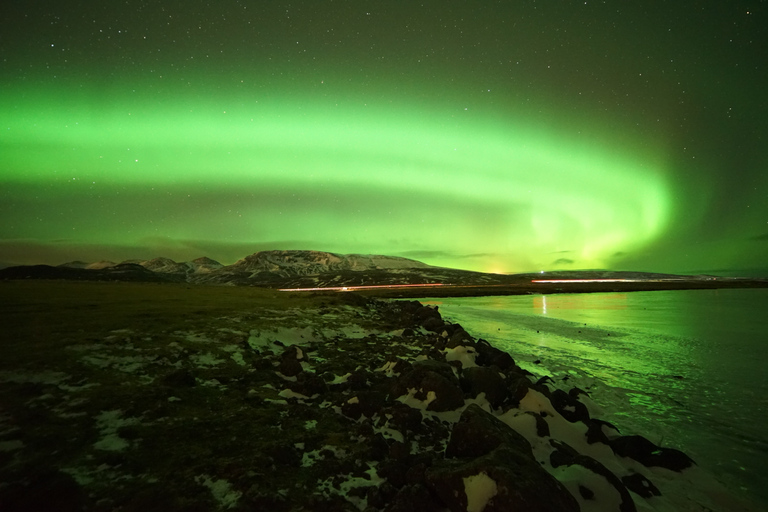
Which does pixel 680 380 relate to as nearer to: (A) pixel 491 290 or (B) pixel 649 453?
(B) pixel 649 453

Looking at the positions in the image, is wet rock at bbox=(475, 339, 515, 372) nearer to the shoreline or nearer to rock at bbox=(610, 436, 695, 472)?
rock at bbox=(610, 436, 695, 472)

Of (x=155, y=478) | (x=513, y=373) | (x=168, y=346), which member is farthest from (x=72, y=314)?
(x=513, y=373)

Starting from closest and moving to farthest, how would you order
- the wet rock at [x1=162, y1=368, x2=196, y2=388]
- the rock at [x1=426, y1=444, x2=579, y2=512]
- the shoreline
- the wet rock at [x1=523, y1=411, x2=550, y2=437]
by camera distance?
the rock at [x1=426, y1=444, x2=579, y2=512]
the wet rock at [x1=523, y1=411, x2=550, y2=437]
the wet rock at [x1=162, y1=368, x2=196, y2=388]
the shoreline

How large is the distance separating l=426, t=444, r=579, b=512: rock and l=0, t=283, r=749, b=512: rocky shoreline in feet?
0.06

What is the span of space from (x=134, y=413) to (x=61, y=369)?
3383mm

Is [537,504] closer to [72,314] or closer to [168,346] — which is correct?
[168,346]

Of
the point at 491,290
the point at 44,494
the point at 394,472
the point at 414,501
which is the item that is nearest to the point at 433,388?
the point at 394,472

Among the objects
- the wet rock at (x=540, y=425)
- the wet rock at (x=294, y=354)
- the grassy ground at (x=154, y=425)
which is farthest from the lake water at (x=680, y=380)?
the wet rock at (x=294, y=354)

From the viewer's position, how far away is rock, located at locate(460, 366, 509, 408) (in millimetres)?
9153

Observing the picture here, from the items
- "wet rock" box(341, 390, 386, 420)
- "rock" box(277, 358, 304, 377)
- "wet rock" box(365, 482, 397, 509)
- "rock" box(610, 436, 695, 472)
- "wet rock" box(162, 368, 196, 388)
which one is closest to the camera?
"wet rock" box(365, 482, 397, 509)

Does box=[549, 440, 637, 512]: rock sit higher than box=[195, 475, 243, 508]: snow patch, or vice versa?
box=[195, 475, 243, 508]: snow patch

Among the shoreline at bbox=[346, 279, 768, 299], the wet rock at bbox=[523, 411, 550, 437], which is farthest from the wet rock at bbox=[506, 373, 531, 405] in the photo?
the shoreline at bbox=[346, 279, 768, 299]

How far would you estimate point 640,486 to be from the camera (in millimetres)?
6238

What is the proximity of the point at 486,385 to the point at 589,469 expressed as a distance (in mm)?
3652
